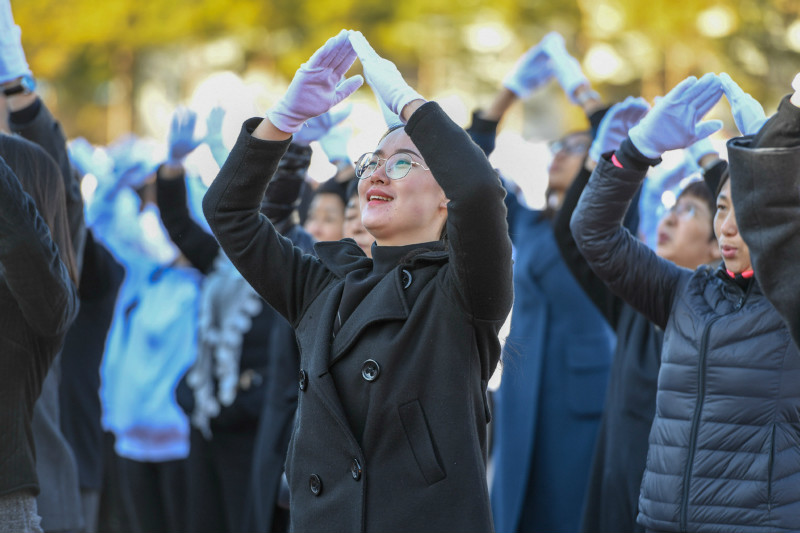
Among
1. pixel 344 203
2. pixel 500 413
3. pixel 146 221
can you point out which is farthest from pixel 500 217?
pixel 146 221

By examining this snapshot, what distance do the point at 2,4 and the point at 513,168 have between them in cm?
312

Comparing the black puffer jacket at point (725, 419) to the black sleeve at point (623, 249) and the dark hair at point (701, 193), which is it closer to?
the black sleeve at point (623, 249)

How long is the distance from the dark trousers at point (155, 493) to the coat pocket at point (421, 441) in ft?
12.9

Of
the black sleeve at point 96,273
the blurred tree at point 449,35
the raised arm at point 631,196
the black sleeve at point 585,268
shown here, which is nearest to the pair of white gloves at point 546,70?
the black sleeve at point 585,268

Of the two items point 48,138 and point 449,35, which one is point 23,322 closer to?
point 48,138

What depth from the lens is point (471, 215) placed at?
261 cm

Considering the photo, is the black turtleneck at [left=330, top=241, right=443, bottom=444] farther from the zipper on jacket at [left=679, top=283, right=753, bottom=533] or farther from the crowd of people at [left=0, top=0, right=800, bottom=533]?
the zipper on jacket at [left=679, top=283, right=753, bottom=533]

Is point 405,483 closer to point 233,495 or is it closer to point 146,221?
point 233,495

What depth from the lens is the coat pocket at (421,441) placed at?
259cm

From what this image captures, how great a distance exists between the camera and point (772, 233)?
2.44m

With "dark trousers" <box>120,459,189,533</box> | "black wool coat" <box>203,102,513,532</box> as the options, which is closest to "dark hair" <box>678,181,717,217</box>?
"black wool coat" <box>203,102,513,532</box>

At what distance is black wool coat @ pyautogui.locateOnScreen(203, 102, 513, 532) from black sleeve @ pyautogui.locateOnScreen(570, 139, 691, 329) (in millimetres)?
1219

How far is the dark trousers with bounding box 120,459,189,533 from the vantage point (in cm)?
627

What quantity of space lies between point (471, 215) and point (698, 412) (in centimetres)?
126
